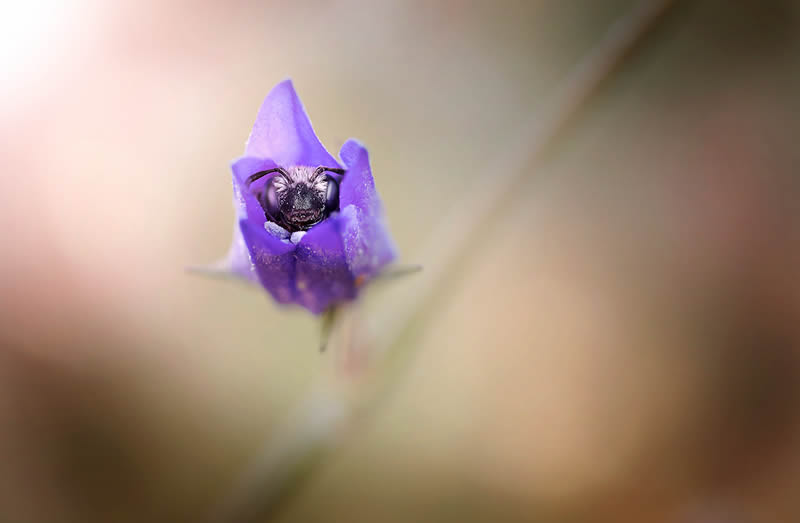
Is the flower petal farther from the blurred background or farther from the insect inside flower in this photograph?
the blurred background

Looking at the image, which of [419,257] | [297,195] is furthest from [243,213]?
[419,257]

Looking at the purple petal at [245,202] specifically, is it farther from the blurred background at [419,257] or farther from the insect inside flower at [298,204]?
the blurred background at [419,257]

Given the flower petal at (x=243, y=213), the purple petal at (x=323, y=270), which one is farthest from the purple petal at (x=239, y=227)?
the purple petal at (x=323, y=270)

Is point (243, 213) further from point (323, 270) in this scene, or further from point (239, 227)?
point (323, 270)

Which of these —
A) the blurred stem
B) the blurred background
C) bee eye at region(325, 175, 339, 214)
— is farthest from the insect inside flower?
the blurred background

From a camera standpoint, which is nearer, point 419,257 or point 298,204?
point 298,204
